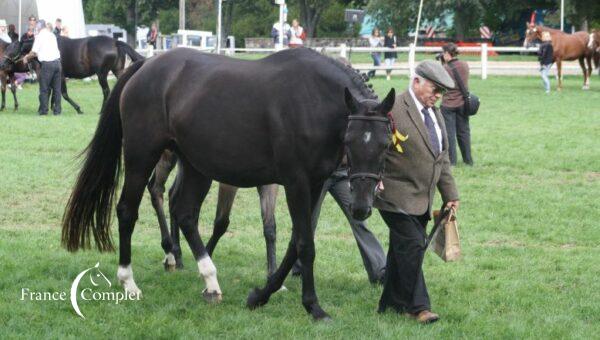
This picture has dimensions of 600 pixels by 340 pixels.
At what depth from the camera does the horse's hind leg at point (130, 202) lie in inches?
298

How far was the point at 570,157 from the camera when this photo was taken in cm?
1584

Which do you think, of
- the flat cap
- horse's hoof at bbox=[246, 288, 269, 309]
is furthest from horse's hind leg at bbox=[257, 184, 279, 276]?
the flat cap

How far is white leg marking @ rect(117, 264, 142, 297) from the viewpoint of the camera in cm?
753

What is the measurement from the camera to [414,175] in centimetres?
674

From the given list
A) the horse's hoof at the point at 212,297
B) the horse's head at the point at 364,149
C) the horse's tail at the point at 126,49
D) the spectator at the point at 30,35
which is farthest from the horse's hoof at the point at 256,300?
the spectator at the point at 30,35

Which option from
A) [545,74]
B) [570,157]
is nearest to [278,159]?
[570,157]

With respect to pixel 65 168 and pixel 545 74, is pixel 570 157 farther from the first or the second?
pixel 545 74

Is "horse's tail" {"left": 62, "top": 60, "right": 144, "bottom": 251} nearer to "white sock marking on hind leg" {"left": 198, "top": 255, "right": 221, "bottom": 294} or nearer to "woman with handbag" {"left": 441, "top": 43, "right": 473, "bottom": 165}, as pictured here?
"white sock marking on hind leg" {"left": 198, "top": 255, "right": 221, "bottom": 294}

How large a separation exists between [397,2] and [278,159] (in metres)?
54.1

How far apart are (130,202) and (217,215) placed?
851mm

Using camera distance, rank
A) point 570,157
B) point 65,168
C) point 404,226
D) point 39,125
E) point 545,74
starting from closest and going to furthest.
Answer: point 404,226, point 65,168, point 570,157, point 39,125, point 545,74

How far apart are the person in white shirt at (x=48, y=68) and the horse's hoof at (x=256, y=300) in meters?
16.4

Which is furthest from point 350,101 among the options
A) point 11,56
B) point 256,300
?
point 11,56

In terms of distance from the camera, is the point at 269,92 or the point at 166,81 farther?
the point at 166,81
